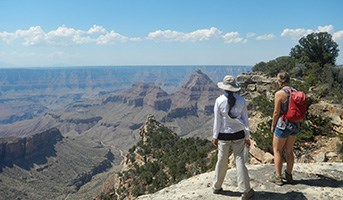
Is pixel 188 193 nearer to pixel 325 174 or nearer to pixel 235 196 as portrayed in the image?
pixel 235 196

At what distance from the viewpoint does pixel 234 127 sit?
7.03 metres

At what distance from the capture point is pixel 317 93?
16062 mm

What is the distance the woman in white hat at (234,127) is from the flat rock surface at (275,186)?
0.54 m

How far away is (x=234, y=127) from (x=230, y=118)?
19cm

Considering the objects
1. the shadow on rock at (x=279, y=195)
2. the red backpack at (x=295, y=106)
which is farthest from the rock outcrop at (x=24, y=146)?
the red backpack at (x=295, y=106)

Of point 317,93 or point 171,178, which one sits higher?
point 317,93

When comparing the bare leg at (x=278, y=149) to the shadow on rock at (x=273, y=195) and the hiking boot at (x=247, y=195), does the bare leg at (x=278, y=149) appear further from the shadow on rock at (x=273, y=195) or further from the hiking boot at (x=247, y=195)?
the hiking boot at (x=247, y=195)

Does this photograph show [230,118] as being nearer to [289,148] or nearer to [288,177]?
[289,148]

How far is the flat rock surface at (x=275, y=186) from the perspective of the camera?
24.2 feet

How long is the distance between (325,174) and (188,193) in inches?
124

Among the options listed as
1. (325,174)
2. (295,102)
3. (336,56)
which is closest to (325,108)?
(325,174)

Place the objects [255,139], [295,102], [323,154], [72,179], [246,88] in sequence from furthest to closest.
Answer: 1. [72,179]
2. [246,88]
3. [255,139]
4. [323,154]
5. [295,102]

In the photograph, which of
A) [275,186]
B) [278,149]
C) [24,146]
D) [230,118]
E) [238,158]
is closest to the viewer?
[230,118]

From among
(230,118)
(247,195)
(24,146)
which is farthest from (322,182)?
(24,146)
